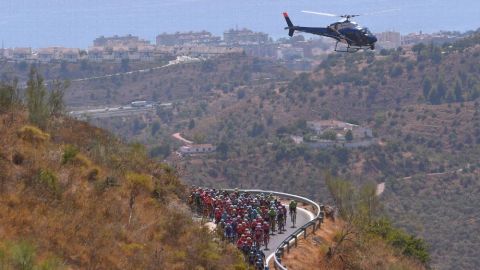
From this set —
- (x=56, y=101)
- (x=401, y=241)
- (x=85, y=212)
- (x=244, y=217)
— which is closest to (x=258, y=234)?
(x=244, y=217)

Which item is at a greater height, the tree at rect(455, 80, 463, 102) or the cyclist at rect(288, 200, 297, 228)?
the cyclist at rect(288, 200, 297, 228)

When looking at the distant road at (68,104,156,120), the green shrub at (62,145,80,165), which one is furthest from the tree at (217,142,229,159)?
the green shrub at (62,145,80,165)

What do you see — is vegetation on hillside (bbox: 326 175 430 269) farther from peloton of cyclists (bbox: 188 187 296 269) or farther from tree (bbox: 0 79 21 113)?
tree (bbox: 0 79 21 113)

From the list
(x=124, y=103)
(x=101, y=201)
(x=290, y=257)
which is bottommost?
(x=124, y=103)

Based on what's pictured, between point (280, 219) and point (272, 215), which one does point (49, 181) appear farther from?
point (280, 219)

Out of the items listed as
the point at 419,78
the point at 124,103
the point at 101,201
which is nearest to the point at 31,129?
the point at 101,201

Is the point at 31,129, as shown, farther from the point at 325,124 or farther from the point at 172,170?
the point at 325,124
